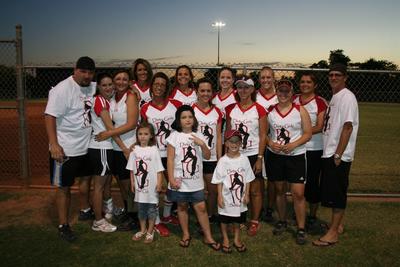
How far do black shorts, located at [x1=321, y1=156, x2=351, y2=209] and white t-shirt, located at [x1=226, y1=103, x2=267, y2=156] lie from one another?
98 centimetres

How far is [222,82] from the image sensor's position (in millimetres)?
4969

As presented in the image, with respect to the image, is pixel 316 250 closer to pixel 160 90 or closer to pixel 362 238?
pixel 362 238

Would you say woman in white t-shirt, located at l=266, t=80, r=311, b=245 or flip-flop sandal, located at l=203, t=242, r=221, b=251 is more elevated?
woman in white t-shirt, located at l=266, t=80, r=311, b=245

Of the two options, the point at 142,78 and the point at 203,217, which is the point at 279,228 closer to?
the point at 203,217

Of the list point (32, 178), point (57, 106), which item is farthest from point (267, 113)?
point (32, 178)

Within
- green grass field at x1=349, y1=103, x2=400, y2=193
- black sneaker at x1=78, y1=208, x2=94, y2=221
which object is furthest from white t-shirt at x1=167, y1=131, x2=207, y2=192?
green grass field at x1=349, y1=103, x2=400, y2=193

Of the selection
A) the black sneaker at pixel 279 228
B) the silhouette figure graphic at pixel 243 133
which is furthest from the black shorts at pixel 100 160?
the black sneaker at pixel 279 228

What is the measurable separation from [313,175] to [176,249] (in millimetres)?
2258

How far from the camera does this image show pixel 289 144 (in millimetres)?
4418

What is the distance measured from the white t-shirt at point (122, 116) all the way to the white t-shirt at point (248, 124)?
144 centimetres

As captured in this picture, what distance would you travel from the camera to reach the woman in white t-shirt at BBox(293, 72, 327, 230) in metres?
4.72

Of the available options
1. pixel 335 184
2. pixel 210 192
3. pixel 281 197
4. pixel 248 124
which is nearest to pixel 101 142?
pixel 210 192

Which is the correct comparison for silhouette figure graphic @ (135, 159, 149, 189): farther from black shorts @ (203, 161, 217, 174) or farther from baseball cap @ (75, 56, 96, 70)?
baseball cap @ (75, 56, 96, 70)

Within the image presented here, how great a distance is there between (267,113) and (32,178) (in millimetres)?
6017
